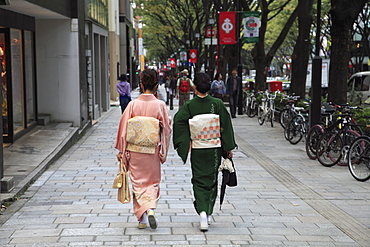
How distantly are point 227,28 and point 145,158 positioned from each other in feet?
61.9

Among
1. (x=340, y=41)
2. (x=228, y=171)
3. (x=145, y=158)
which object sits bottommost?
(x=228, y=171)

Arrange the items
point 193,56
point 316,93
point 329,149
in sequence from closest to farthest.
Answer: point 329,149
point 316,93
point 193,56

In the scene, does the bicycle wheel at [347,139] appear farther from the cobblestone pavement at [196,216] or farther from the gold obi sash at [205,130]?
the gold obi sash at [205,130]

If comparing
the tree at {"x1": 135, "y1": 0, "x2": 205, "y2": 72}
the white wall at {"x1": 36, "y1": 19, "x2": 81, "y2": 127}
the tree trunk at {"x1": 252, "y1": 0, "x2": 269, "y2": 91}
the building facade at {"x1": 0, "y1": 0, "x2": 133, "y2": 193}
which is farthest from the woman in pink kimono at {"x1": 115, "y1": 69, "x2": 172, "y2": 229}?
the tree at {"x1": 135, "y1": 0, "x2": 205, "y2": 72}

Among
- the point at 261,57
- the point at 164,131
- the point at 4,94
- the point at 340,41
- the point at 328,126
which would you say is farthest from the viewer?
the point at 261,57

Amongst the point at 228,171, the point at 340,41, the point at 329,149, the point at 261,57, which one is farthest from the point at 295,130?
the point at 261,57

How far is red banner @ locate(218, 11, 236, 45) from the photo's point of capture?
978 inches

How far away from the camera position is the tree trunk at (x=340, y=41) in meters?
13.7

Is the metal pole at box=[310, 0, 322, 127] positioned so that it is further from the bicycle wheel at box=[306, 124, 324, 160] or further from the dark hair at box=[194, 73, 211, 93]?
the dark hair at box=[194, 73, 211, 93]

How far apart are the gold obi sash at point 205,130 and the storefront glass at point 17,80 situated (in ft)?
26.2

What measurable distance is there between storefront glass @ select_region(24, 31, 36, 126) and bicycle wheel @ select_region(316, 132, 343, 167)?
24.0 feet

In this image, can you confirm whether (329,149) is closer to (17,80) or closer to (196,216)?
(196,216)

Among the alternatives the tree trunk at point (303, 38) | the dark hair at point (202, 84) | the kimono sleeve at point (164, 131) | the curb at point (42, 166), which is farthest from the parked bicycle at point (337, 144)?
the tree trunk at point (303, 38)

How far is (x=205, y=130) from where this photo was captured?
6.57 m
